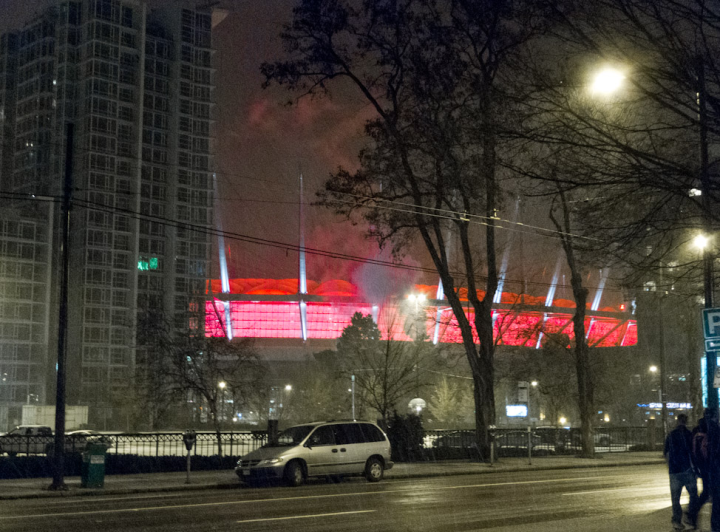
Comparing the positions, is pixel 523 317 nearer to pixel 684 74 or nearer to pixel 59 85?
pixel 684 74

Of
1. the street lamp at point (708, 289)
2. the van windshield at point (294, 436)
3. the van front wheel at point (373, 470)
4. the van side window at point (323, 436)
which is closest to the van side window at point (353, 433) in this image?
the van side window at point (323, 436)

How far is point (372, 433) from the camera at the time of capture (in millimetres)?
25359

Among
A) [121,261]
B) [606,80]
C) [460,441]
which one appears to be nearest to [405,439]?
[460,441]

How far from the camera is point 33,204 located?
9938 cm

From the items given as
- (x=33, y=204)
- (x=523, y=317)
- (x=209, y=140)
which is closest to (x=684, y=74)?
(x=523, y=317)

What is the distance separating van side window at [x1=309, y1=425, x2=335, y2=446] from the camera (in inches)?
941

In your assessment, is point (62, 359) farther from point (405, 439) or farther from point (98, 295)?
point (98, 295)

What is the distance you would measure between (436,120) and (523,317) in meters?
25.6

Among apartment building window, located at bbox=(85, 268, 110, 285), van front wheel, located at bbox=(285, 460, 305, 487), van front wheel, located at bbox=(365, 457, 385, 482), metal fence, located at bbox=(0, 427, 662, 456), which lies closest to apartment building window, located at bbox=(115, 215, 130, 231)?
apartment building window, located at bbox=(85, 268, 110, 285)

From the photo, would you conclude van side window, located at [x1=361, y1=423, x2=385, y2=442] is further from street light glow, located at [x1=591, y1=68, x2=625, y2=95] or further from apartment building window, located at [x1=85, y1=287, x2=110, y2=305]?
apartment building window, located at [x1=85, y1=287, x2=110, y2=305]

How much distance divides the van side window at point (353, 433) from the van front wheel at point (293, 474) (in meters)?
2.05

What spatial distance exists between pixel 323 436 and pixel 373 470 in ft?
6.09

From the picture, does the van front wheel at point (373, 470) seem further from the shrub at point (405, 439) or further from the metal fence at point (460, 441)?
the shrub at point (405, 439)

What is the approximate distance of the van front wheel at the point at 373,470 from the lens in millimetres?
24578
